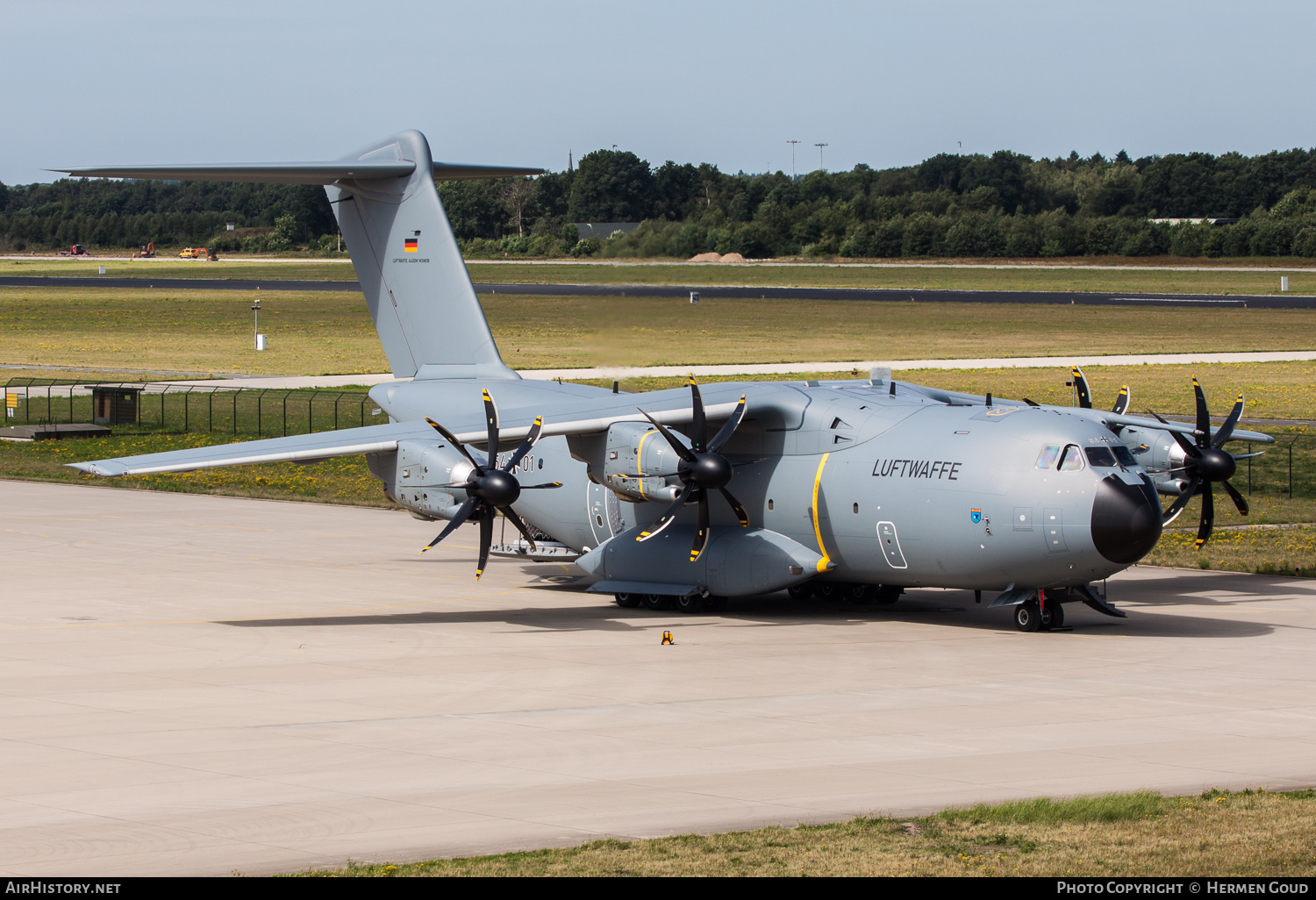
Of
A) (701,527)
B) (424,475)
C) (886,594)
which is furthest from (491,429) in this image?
(886,594)

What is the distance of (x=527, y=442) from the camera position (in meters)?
24.2

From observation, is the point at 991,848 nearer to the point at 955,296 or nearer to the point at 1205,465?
the point at 1205,465

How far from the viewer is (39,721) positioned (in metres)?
18.0

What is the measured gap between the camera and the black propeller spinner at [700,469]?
2411 cm

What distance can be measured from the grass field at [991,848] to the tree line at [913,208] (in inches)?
592

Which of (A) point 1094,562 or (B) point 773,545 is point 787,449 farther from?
(A) point 1094,562

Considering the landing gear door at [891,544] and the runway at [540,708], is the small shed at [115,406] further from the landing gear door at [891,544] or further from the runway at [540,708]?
the landing gear door at [891,544]

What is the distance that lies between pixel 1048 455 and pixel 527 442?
7.95 m

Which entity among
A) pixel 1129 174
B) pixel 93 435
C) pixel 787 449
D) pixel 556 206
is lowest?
pixel 93 435

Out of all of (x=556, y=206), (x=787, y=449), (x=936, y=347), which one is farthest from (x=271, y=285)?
(x=787, y=449)

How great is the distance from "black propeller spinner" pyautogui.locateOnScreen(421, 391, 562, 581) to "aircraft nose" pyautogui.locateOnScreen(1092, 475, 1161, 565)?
8.08 m

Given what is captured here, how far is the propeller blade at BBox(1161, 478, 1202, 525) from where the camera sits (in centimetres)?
2542

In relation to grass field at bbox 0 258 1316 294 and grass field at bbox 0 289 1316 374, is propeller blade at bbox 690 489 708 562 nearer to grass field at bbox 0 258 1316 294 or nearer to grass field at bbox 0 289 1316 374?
grass field at bbox 0 289 1316 374

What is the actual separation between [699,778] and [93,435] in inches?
1684
